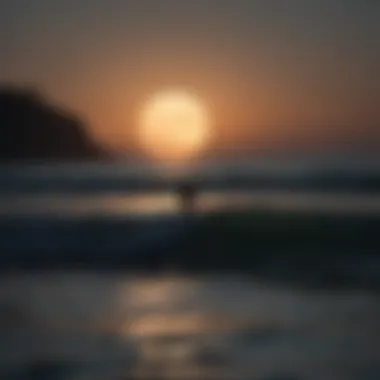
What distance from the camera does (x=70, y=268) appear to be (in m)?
11.7

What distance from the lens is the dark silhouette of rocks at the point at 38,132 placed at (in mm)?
51431

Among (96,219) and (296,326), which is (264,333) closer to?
(296,326)

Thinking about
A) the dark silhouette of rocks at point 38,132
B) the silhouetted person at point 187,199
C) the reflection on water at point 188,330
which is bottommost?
the reflection on water at point 188,330

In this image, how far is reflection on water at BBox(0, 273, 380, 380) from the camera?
610cm

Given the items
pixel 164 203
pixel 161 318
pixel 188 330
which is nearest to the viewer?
pixel 188 330

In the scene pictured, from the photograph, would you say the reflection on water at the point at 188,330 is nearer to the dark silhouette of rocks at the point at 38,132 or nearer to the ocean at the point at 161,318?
the ocean at the point at 161,318

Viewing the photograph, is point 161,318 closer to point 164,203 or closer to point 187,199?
point 187,199

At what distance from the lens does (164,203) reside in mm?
24484

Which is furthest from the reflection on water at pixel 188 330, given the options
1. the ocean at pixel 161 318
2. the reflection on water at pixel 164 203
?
the reflection on water at pixel 164 203

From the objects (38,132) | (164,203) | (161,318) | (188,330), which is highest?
(38,132)

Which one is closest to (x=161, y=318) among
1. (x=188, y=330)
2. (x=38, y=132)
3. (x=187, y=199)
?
(x=188, y=330)

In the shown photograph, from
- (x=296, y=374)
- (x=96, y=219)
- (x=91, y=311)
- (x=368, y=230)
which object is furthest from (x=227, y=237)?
(x=296, y=374)

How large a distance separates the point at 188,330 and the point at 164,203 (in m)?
17.2

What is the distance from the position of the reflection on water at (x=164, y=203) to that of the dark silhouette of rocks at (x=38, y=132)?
2298 cm
